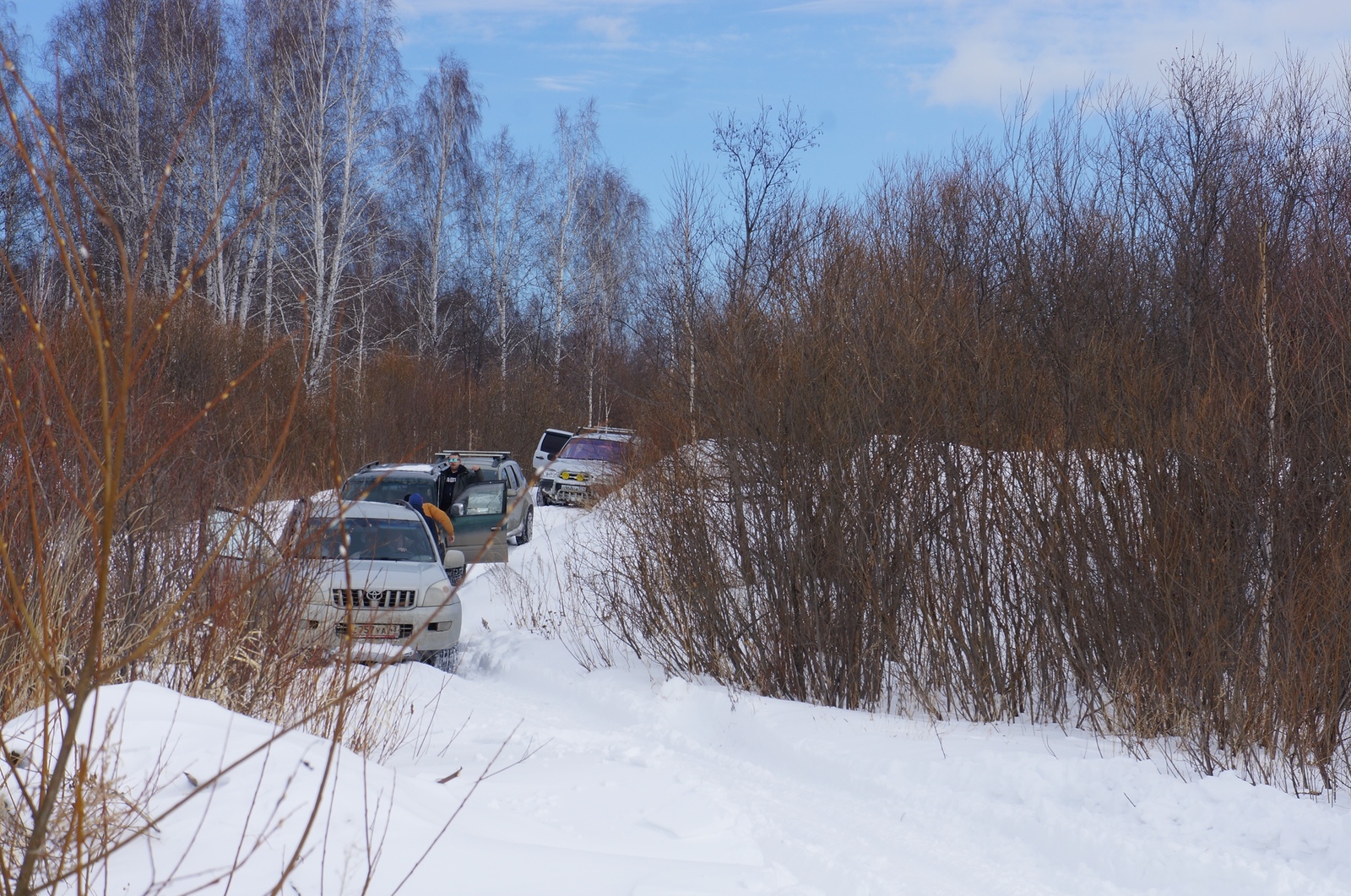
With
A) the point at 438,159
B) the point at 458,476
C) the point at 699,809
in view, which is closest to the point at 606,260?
the point at 438,159

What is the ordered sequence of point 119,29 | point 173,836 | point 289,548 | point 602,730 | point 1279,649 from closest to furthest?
point 289,548, point 173,836, point 1279,649, point 602,730, point 119,29

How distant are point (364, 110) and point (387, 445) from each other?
27.0 feet

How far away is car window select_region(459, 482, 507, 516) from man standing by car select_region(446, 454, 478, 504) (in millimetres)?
487

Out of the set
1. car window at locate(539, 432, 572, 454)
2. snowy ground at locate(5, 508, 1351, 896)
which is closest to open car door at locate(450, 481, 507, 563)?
snowy ground at locate(5, 508, 1351, 896)

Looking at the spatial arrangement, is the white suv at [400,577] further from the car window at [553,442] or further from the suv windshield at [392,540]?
the car window at [553,442]

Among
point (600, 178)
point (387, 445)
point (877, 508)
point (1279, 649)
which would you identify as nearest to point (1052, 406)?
point (877, 508)

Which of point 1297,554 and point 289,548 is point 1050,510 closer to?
point 1297,554

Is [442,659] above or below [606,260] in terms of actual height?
below

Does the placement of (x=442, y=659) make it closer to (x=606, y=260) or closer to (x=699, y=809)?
(x=699, y=809)

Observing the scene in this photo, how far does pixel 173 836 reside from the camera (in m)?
3.21

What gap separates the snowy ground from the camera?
3432 mm

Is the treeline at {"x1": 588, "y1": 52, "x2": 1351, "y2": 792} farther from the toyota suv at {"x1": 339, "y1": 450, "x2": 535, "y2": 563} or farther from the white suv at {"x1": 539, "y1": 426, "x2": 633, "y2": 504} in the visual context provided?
the white suv at {"x1": 539, "y1": 426, "x2": 633, "y2": 504}

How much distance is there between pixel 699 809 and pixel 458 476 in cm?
1233

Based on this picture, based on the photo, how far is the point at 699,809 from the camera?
525cm
